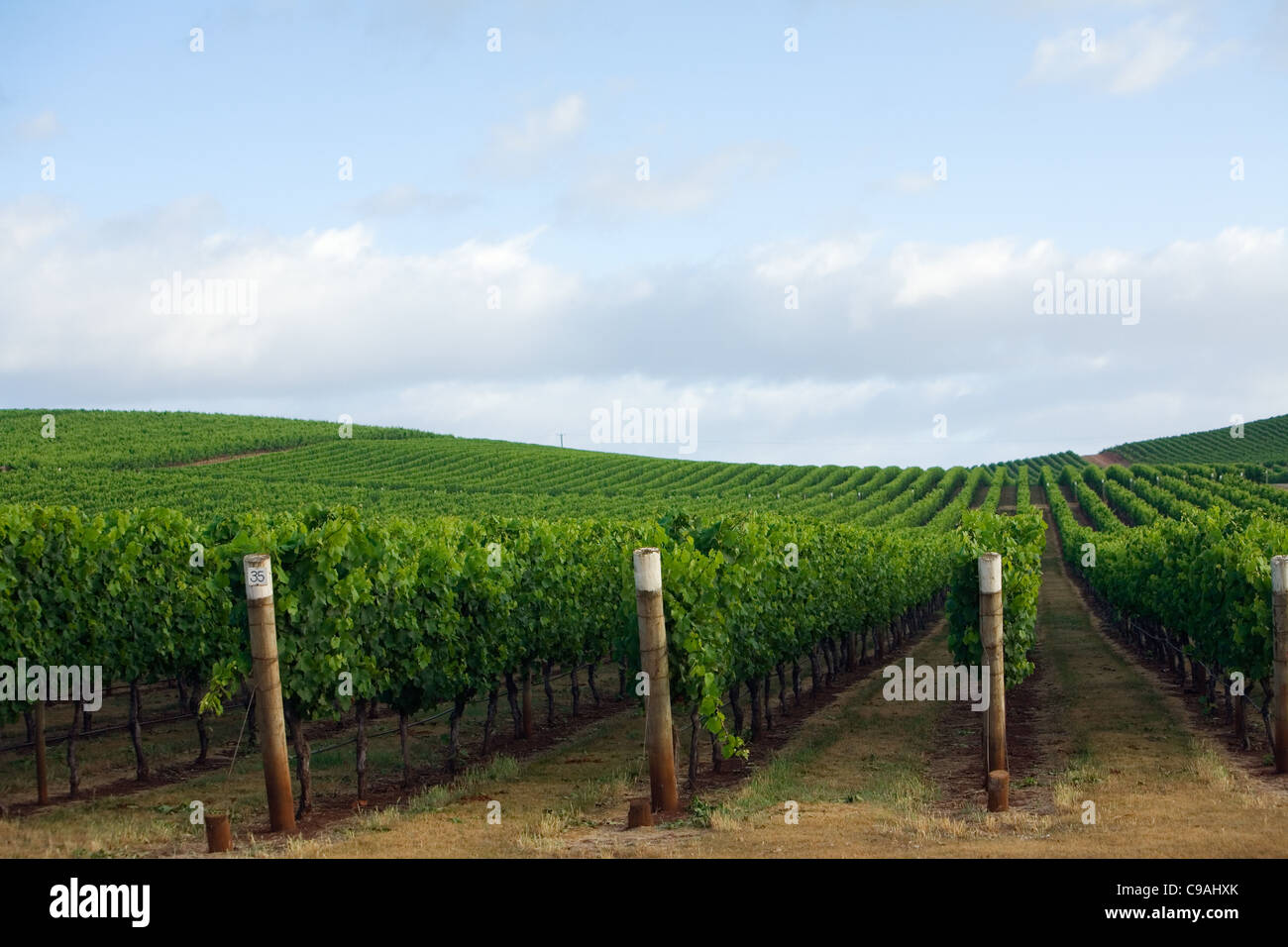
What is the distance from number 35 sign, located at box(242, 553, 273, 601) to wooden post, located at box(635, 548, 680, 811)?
13.5 ft

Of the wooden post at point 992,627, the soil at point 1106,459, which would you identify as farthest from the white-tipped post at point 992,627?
the soil at point 1106,459

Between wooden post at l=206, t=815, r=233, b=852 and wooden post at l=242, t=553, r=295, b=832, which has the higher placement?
wooden post at l=242, t=553, r=295, b=832

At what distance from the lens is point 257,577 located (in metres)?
12.0

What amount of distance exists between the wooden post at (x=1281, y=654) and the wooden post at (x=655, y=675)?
8126 millimetres

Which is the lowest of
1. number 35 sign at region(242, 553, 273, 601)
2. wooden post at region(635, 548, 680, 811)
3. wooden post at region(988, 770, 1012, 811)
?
wooden post at region(988, 770, 1012, 811)

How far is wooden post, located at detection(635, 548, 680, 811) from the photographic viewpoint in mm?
12664

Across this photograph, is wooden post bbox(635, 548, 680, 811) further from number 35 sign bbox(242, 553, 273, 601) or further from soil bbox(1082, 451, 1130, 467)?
soil bbox(1082, 451, 1130, 467)

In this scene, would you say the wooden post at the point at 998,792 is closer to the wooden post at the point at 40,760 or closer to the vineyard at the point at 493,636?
the vineyard at the point at 493,636

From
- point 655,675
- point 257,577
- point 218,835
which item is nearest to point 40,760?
point 218,835

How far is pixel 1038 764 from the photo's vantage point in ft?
56.4

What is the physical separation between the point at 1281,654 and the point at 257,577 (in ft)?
42.3

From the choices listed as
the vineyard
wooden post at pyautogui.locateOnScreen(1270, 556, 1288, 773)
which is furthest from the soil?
wooden post at pyautogui.locateOnScreen(1270, 556, 1288, 773)

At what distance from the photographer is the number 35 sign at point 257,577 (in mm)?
12023
